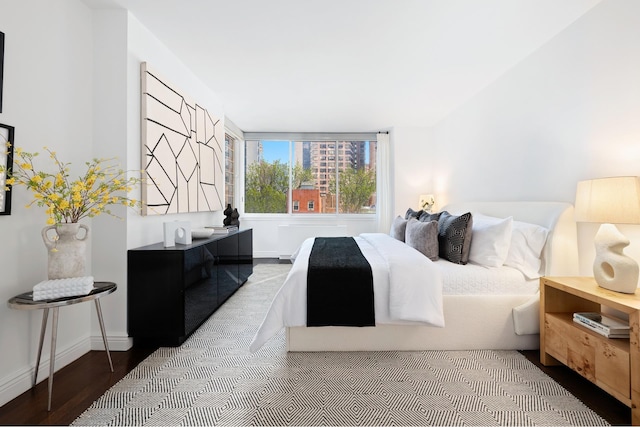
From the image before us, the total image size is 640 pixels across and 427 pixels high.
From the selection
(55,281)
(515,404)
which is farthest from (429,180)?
(55,281)

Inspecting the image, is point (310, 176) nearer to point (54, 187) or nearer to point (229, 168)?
point (229, 168)

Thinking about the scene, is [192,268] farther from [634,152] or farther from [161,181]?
[634,152]

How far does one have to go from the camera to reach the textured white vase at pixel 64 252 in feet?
5.74

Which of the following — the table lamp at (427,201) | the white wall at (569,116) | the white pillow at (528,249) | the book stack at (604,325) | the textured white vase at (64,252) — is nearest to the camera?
the book stack at (604,325)

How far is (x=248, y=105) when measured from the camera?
4.46 m

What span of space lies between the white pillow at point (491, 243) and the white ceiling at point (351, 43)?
1572 millimetres

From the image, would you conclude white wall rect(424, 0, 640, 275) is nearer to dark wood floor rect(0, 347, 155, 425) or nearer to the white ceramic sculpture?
the white ceramic sculpture

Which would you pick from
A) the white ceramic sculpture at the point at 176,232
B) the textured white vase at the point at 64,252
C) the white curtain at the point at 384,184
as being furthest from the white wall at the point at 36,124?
the white curtain at the point at 384,184

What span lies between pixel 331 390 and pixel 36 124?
232 cm

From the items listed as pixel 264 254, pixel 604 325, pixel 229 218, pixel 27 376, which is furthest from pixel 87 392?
pixel 264 254

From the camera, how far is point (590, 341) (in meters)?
1.69

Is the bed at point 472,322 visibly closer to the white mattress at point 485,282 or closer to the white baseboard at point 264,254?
the white mattress at point 485,282

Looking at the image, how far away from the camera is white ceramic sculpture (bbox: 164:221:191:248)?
2.50 m

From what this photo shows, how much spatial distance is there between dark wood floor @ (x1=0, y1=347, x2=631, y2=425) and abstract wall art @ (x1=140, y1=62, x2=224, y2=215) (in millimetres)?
1101
